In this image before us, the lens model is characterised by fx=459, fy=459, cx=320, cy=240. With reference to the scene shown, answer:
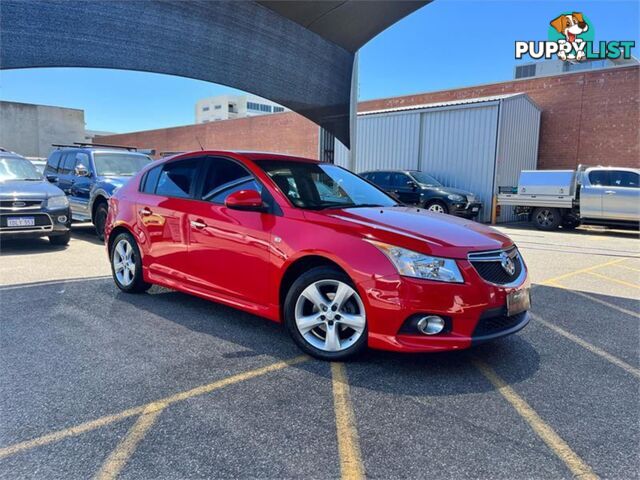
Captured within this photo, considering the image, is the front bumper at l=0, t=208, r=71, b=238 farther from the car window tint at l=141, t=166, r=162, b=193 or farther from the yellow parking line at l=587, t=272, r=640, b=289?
the yellow parking line at l=587, t=272, r=640, b=289

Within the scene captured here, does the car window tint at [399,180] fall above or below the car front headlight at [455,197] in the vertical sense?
above

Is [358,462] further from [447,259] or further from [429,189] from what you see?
[429,189]

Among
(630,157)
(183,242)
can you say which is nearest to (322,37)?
(183,242)

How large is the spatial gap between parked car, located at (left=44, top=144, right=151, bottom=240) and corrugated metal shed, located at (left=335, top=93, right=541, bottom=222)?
10.5 metres

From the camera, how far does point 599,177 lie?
13.4 metres

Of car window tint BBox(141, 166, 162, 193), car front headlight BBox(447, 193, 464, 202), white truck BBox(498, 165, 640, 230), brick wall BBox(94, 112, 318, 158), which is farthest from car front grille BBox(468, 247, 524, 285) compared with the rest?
brick wall BBox(94, 112, 318, 158)

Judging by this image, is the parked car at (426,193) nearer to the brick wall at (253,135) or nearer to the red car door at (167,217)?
the red car door at (167,217)

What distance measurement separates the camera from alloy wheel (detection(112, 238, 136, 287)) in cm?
527

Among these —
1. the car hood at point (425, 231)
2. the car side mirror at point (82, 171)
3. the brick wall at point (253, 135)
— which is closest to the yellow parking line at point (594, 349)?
the car hood at point (425, 231)

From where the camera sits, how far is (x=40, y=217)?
8.12 meters

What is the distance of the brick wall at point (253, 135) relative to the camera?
27.9 metres

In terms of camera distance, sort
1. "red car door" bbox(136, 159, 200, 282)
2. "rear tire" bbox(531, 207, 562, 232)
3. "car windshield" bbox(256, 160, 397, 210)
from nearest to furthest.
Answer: "car windshield" bbox(256, 160, 397, 210) → "red car door" bbox(136, 159, 200, 282) → "rear tire" bbox(531, 207, 562, 232)

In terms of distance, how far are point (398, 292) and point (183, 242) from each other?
2341 mm

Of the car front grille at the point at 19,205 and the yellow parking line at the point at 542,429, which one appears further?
the car front grille at the point at 19,205
